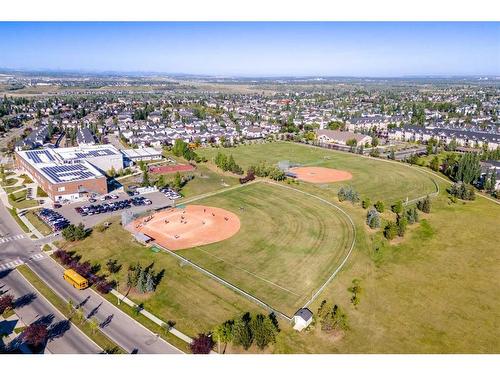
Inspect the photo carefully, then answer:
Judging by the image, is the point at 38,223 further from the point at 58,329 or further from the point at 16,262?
the point at 58,329

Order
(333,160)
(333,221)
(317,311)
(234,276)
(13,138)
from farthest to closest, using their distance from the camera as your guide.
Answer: (13,138) → (333,160) → (333,221) → (234,276) → (317,311)

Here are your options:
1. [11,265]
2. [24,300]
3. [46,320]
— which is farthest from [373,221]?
[11,265]

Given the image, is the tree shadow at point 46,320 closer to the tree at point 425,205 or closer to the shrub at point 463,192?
the tree at point 425,205

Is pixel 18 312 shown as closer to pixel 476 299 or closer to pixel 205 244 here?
pixel 205 244

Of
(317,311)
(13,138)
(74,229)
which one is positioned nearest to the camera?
(317,311)

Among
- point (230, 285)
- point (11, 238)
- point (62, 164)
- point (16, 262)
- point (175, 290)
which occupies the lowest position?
point (11, 238)

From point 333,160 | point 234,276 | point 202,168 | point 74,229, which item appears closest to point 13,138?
point 202,168

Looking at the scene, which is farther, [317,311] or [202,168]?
[202,168]
